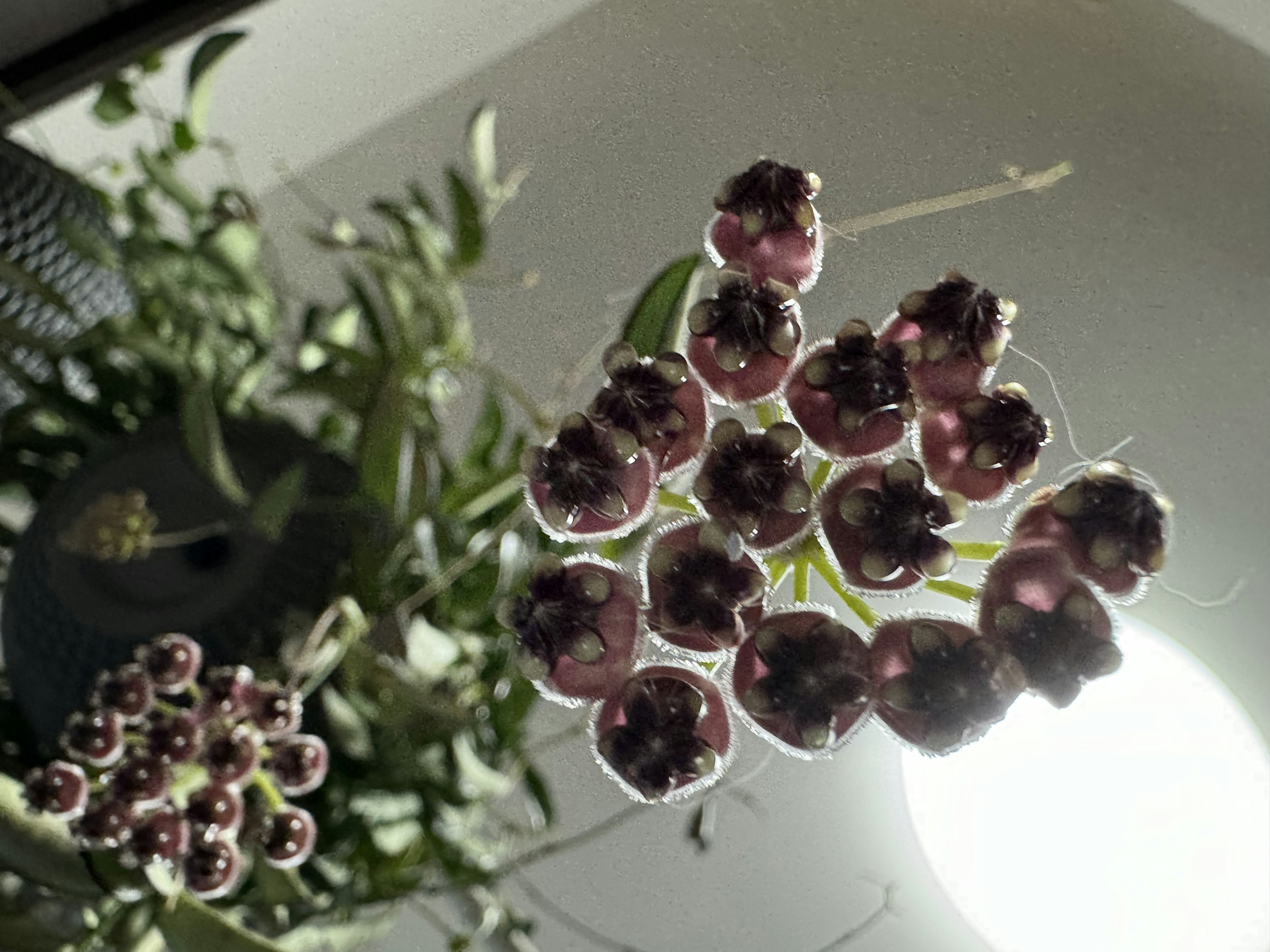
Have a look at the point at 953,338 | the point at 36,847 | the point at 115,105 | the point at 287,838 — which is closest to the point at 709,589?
the point at 953,338

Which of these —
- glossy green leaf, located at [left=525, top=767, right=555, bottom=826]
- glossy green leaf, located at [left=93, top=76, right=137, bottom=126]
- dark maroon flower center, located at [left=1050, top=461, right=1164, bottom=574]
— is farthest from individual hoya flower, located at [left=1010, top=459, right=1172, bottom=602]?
glossy green leaf, located at [left=93, top=76, right=137, bottom=126]

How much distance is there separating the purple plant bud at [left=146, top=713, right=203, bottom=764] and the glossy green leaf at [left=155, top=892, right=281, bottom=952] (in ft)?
0.18

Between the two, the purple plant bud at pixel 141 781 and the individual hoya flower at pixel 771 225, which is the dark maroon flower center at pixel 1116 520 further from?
the purple plant bud at pixel 141 781

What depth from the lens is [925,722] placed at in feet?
0.89

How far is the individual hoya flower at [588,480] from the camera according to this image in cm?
28

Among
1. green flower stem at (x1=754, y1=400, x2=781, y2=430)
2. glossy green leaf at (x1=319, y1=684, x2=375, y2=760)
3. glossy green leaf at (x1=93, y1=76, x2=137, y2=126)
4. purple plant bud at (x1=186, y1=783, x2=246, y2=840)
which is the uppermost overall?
glossy green leaf at (x1=93, y1=76, x2=137, y2=126)

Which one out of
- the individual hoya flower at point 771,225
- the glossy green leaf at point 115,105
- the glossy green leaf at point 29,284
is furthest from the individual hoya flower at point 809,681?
the glossy green leaf at point 115,105

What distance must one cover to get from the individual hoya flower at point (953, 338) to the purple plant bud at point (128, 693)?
29 centimetres

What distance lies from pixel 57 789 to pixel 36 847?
0.19 ft

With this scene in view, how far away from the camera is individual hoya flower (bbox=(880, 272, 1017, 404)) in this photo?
0.95 ft

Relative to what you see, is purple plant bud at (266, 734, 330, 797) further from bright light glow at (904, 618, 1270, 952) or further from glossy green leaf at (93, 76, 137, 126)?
glossy green leaf at (93, 76, 137, 126)

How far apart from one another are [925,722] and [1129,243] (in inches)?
14.2

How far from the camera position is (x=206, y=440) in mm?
386

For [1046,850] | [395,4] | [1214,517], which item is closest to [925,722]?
[1046,850]
